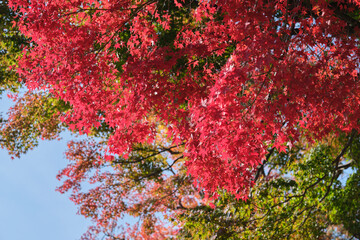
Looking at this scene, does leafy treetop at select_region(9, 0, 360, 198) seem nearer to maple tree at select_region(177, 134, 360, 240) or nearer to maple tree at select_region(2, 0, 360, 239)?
maple tree at select_region(2, 0, 360, 239)

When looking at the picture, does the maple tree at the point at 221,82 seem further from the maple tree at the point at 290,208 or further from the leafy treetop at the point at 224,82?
the maple tree at the point at 290,208

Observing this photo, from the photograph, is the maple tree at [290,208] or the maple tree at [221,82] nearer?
the maple tree at [221,82]

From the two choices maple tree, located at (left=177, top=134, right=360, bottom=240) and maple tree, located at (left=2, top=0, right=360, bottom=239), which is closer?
maple tree, located at (left=2, top=0, right=360, bottom=239)

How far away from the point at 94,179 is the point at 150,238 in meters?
4.70

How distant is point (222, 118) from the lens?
12.9ft

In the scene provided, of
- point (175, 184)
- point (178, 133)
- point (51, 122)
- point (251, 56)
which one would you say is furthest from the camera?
point (175, 184)

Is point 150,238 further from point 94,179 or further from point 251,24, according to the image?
point 251,24

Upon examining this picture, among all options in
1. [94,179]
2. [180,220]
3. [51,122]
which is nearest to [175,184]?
[94,179]

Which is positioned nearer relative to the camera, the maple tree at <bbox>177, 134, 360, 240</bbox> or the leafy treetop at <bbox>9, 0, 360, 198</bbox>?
the leafy treetop at <bbox>9, 0, 360, 198</bbox>

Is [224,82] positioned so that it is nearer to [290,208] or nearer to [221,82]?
[221,82]

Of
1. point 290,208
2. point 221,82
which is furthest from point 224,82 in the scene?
point 290,208

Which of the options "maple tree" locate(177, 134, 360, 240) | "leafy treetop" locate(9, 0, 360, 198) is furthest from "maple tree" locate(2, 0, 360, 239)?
"maple tree" locate(177, 134, 360, 240)

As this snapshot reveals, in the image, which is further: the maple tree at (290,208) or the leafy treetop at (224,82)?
the maple tree at (290,208)

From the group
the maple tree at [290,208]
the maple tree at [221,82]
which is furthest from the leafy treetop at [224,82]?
the maple tree at [290,208]
